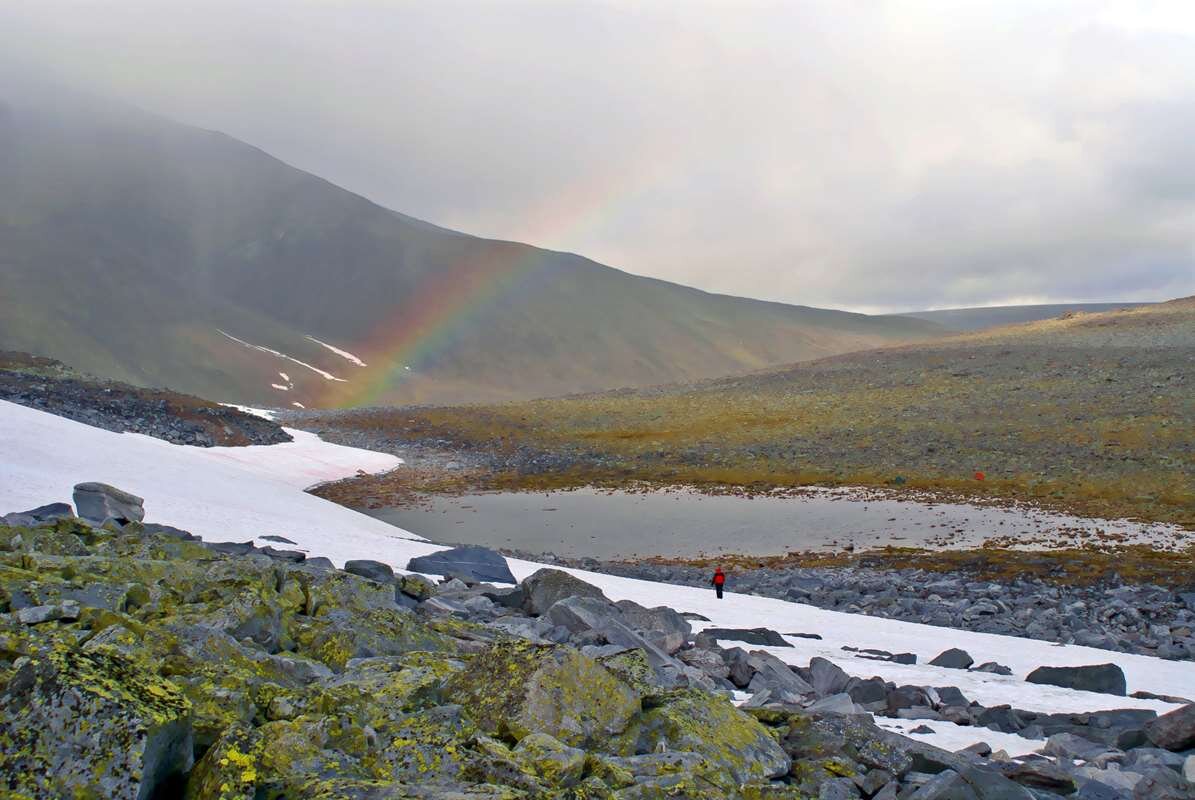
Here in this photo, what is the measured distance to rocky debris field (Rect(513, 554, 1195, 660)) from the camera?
19.1m

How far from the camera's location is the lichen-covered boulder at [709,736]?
5.70m

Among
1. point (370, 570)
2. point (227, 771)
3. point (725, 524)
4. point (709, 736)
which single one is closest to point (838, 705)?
point (709, 736)

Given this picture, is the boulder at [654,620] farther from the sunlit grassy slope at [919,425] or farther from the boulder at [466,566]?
the sunlit grassy slope at [919,425]

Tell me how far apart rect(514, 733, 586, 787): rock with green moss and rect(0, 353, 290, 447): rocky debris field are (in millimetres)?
40429

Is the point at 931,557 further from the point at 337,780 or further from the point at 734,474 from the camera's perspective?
the point at 337,780

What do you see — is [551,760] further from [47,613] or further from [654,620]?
[654,620]

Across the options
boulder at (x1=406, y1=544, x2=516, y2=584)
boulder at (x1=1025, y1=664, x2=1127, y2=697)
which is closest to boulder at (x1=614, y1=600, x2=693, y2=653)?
boulder at (x1=406, y1=544, x2=516, y2=584)

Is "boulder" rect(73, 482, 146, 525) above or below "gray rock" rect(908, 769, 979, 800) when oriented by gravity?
above

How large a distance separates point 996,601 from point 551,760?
20556 millimetres

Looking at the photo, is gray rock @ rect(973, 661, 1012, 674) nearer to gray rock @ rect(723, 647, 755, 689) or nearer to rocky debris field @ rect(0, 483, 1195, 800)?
rocky debris field @ rect(0, 483, 1195, 800)

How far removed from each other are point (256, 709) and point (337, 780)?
1.16 m

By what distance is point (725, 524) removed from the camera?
38.1 metres

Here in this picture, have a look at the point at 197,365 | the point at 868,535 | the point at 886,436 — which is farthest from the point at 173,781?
the point at 197,365

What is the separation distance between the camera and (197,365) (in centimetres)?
19588
